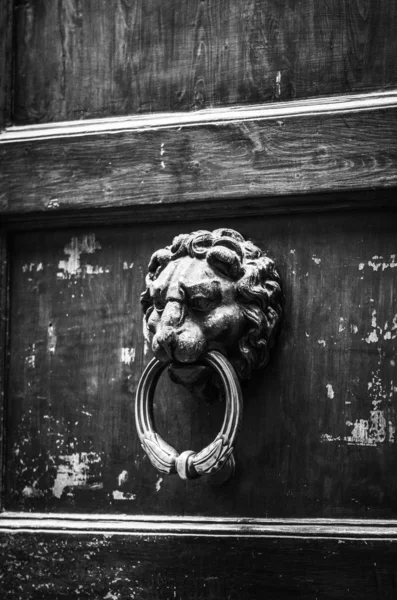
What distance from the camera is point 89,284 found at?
1122mm

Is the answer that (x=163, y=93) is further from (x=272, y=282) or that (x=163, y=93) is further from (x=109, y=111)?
(x=272, y=282)

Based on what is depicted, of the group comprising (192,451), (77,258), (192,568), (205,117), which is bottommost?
(192,568)

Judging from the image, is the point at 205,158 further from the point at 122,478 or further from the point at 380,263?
the point at 122,478

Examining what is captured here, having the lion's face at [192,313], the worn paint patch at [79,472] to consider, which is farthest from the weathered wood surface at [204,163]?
the worn paint patch at [79,472]

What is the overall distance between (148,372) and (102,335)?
13 centimetres

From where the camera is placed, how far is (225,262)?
3.29ft

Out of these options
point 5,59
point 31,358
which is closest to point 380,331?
point 31,358

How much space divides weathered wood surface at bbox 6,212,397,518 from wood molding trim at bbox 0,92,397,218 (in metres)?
0.04

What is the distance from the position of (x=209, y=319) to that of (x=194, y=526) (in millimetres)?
214

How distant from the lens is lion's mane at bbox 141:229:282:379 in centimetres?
101

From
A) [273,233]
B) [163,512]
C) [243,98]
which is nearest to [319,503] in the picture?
[163,512]

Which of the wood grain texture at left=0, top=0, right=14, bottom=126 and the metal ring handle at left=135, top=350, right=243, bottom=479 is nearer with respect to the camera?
the metal ring handle at left=135, top=350, right=243, bottom=479

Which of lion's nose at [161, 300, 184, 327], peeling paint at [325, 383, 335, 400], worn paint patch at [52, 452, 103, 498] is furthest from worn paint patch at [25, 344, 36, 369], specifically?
peeling paint at [325, 383, 335, 400]

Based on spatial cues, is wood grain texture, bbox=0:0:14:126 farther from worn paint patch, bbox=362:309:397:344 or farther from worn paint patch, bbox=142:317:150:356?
worn paint patch, bbox=362:309:397:344
